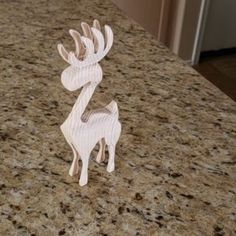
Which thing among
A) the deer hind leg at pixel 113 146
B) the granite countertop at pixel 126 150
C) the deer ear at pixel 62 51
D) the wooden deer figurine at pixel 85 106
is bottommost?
the granite countertop at pixel 126 150

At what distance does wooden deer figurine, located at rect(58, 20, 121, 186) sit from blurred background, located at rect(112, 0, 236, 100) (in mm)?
2162

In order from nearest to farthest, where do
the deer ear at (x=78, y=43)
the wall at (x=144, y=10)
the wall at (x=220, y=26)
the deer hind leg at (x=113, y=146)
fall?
1. the deer ear at (x=78, y=43)
2. the deer hind leg at (x=113, y=146)
3. the wall at (x=144, y=10)
4. the wall at (x=220, y=26)

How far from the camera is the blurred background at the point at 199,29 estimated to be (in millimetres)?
2855

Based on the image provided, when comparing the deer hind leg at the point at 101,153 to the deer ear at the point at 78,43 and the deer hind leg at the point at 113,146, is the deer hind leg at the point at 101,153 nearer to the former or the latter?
the deer hind leg at the point at 113,146

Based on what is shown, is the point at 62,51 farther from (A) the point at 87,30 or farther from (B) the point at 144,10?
(B) the point at 144,10

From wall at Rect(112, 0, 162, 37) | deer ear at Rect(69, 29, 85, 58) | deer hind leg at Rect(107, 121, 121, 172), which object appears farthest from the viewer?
wall at Rect(112, 0, 162, 37)

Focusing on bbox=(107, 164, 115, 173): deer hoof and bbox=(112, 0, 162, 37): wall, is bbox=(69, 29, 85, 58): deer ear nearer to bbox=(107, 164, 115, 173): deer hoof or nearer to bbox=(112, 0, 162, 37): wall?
bbox=(107, 164, 115, 173): deer hoof

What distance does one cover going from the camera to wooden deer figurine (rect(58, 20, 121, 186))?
67 cm

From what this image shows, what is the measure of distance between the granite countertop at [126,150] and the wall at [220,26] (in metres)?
2.02

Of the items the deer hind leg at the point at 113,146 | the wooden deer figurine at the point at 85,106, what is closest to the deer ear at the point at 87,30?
the wooden deer figurine at the point at 85,106

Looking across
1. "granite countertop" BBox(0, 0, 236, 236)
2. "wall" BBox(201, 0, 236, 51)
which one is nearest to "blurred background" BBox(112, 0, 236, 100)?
"wall" BBox(201, 0, 236, 51)

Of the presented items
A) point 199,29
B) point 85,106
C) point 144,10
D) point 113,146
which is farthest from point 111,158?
point 199,29

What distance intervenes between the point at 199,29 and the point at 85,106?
246cm

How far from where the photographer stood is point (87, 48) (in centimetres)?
67
